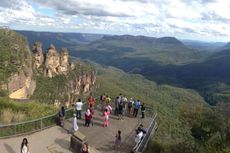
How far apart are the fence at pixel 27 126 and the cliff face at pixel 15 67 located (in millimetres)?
44970

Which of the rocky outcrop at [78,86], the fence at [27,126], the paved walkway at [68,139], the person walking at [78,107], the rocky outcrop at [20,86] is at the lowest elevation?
the rocky outcrop at [78,86]

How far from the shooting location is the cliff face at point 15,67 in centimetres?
7694

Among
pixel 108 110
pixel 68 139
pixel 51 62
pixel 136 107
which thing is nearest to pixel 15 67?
pixel 51 62

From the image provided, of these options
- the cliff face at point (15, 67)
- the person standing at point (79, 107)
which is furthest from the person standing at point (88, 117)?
the cliff face at point (15, 67)

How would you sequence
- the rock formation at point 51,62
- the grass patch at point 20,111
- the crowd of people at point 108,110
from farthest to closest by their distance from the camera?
the rock formation at point 51,62
the grass patch at point 20,111
the crowd of people at point 108,110

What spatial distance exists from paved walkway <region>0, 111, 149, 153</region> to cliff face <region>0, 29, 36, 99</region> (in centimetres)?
4596

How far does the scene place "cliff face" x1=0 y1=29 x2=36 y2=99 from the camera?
252ft

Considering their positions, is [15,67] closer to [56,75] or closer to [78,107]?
[56,75]

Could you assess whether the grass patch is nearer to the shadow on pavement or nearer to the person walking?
the person walking

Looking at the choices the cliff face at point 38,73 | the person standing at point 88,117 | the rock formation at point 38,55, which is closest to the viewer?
the person standing at point 88,117

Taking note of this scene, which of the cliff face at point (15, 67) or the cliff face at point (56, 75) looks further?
the cliff face at point (56, 75)

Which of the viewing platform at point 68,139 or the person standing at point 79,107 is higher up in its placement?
the person standing at point 79,107

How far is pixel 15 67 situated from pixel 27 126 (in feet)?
205

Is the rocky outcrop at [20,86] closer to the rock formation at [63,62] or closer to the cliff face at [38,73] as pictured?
the cliff face at [38,73]
